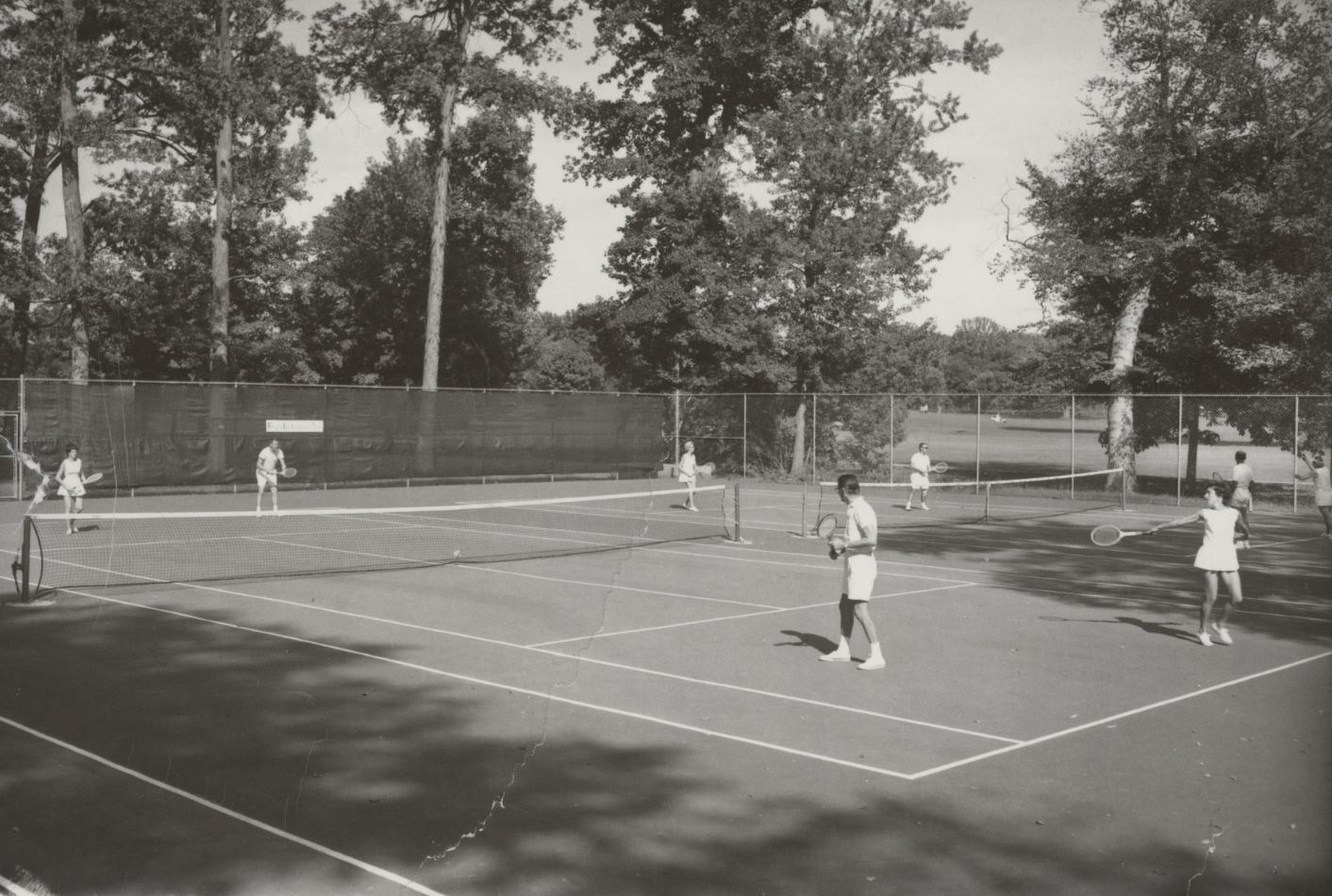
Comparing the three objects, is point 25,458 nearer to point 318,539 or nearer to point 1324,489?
point 318,539

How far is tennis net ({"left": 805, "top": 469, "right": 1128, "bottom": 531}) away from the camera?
29625 mm

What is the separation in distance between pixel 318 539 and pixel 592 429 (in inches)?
779

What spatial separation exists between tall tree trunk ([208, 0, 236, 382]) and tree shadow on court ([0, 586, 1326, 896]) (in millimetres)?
31631

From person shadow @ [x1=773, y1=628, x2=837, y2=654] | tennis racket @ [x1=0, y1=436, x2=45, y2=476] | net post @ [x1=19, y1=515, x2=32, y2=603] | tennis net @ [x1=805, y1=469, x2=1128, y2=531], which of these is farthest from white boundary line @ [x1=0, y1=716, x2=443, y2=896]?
tennis net @ [x1=805, y1=469, x2=1128, y2=531]

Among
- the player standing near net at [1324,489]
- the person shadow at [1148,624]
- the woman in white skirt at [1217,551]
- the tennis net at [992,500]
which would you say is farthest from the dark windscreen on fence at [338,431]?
the woman in white skirt at [1217,551]

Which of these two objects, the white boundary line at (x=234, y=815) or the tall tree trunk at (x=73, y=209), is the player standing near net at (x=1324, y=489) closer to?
the white boundary line at (x=234, y=815)

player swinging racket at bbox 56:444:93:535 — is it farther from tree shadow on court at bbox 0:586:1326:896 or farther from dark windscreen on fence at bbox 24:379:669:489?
tree shadow on court at bbox 0:586:1326:896

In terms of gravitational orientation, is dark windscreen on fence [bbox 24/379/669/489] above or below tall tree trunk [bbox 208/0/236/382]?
below

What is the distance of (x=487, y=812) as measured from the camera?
711 cm

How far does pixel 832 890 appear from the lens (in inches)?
235

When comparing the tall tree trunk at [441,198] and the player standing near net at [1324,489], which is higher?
the tall tree trunk at [441,198]

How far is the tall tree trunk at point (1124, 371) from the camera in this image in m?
37.6

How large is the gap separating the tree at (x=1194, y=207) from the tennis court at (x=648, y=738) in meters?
20.6

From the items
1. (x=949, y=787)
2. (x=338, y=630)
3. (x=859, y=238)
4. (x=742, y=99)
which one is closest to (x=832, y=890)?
(x=949, y=787)
